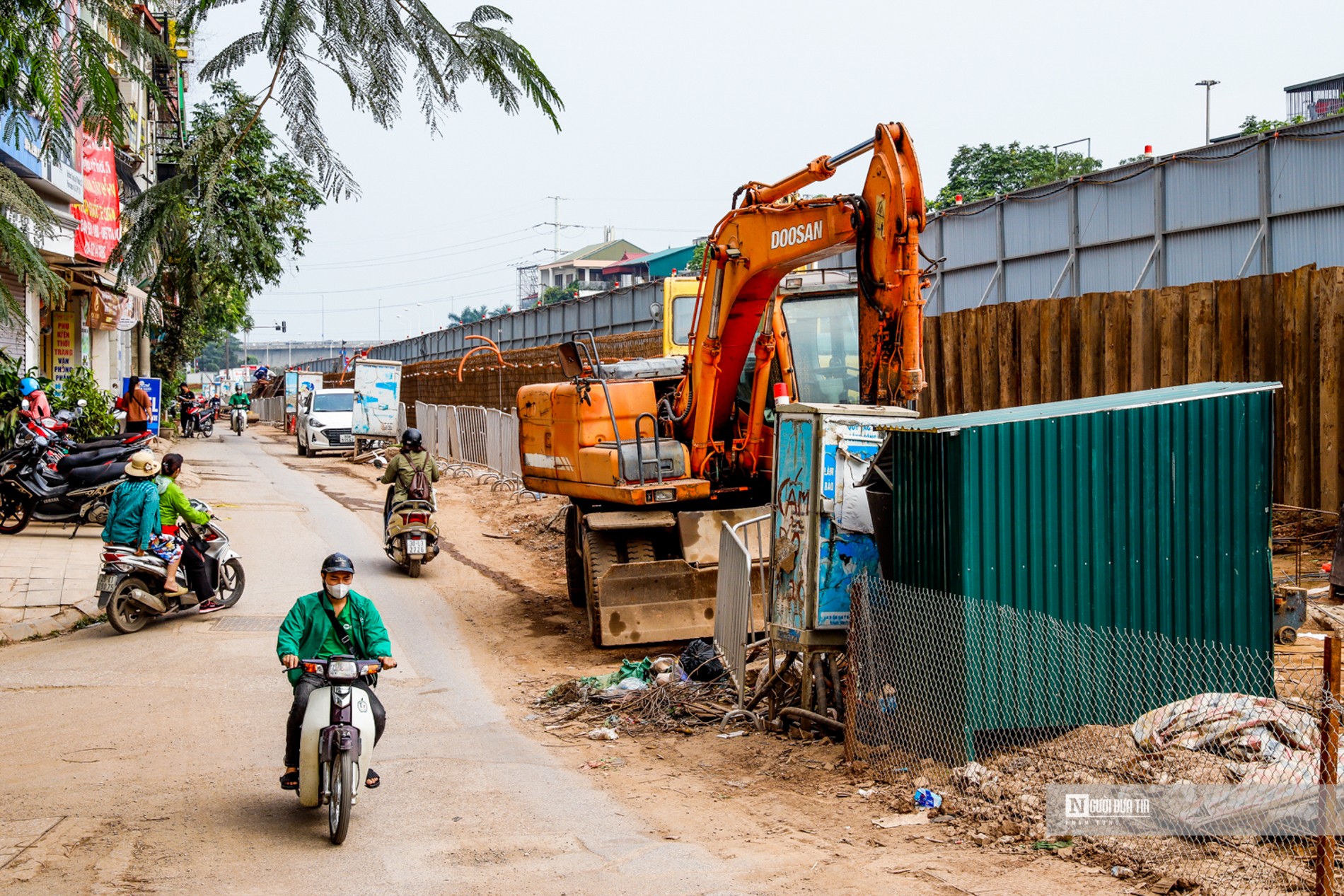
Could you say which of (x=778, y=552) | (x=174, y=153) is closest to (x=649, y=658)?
(x=778, y=552)

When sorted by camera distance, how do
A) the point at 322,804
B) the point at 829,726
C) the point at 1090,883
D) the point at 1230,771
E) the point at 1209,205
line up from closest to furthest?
1. the point at 1090,883
2. the point at 1230,771
3. the point at 322,804
4. the point at 829,726
5. the point at 1209,205

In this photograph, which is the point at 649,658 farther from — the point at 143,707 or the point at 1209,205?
the point at 1209,205

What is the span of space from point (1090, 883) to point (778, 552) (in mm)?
3582

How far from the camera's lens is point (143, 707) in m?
9.46

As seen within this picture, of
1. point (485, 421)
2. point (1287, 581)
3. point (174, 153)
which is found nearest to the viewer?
point (174, 153)

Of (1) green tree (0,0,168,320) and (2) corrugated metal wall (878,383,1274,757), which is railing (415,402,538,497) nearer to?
(2) corrugated metal wall (878,383,1274,757)

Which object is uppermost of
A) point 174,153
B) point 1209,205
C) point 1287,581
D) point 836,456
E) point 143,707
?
point 1209,205

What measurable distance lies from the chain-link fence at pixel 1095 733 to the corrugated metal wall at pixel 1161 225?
31.4ft

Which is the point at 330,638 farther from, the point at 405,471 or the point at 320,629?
the point at 405,471

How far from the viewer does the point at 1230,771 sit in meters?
6.14

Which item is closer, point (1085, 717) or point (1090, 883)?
point (1090, 883)

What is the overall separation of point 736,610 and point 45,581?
8.77 m

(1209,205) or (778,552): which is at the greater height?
(1209,205)

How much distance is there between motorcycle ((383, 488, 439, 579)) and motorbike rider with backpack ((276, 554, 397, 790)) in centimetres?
865
